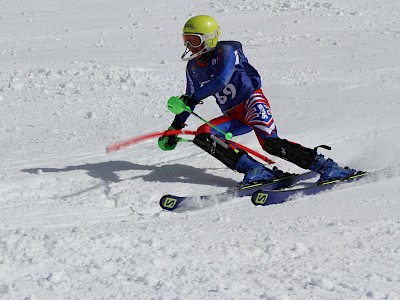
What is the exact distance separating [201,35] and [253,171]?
1.45m

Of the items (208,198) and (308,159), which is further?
(308,159)

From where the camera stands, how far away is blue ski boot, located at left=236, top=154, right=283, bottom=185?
6480mm

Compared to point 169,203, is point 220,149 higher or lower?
higher

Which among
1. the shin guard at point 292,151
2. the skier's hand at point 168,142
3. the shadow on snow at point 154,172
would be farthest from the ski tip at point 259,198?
the skier's hand at point 168,142

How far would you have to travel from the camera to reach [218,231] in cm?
482

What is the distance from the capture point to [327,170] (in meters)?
6.39

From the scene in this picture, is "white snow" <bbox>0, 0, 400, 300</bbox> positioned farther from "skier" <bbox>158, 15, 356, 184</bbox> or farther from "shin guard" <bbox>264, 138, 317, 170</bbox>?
"shin guard" <bbox>264, 138, 317, 170</bbox>

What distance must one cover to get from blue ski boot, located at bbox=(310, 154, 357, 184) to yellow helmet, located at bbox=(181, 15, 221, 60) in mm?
1546

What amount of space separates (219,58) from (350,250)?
301 cm

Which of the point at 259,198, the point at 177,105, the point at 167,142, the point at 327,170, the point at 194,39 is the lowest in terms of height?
the point at 167,142

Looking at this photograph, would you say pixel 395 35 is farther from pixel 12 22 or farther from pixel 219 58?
pixel 12 22

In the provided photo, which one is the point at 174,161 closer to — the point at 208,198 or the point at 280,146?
the point at 280,146

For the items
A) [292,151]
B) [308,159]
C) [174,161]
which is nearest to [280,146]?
[292,151]

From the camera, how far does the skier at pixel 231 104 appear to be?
6590 millimetres
